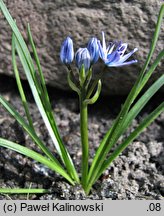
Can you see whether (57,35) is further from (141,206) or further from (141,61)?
(141,206)

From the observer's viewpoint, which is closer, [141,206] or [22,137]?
[141,206]

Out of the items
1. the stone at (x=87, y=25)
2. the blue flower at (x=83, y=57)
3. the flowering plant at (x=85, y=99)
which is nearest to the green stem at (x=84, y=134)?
the flowering plant at (x=85, y=99)

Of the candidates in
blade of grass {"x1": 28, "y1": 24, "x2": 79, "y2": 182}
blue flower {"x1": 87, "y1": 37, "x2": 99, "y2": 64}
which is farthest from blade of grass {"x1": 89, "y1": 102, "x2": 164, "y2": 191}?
blue flower {"x1": 87, "y1": 37, "x2": 99, "y2": 64}

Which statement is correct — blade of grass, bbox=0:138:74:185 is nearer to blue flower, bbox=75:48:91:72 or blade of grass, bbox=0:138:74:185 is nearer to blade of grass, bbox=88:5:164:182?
blade of grass, bbox=88:5:164:182

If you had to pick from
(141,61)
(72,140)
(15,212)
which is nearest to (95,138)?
(72,140)

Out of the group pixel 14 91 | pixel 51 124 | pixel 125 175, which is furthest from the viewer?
pixel 14 91

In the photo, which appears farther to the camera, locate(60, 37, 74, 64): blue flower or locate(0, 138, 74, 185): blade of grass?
locate(0, 138, 74, 185): blade of grass

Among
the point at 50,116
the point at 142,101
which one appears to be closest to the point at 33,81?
the point at 50,116

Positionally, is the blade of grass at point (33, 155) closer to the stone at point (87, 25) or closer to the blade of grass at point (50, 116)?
the blade of grass at point (50, 116)
